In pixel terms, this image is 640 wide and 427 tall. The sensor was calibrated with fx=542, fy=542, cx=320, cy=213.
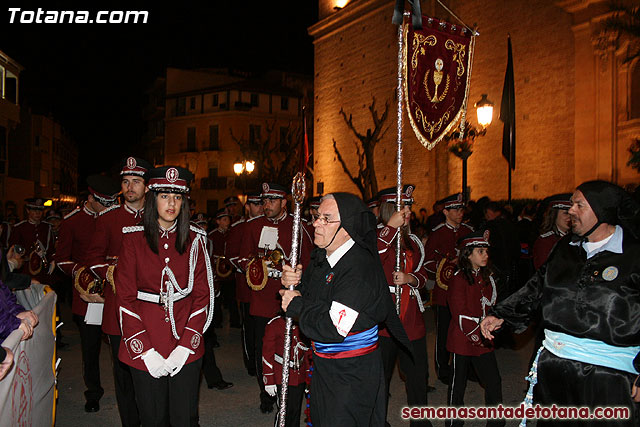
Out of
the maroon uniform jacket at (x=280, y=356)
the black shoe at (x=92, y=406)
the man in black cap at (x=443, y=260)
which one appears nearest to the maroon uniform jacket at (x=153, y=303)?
the maroon uniform jacket at (x=280, y=356)

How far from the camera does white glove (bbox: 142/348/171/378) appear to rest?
3.84 metres

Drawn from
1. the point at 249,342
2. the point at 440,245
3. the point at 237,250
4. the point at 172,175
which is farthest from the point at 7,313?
the point at 440,245

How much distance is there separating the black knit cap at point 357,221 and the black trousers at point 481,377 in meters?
2.48

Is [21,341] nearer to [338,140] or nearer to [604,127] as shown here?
[604,127]

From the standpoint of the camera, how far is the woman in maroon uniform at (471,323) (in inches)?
217

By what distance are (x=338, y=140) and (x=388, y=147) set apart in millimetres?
5106

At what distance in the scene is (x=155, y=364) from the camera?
385cm

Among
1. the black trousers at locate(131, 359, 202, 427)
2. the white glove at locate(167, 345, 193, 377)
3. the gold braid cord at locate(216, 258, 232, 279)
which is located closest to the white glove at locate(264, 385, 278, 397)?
the black trousers at locate(131, 359, 202, 427)

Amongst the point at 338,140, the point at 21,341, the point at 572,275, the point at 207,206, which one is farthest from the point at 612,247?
the point at 207,206

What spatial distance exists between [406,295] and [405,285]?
0.10m

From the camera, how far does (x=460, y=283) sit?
5.98 metres

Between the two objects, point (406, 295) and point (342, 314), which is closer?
point (342, 314)

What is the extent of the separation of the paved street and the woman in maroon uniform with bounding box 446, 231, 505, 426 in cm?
77

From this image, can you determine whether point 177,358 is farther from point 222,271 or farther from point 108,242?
point 222,271
